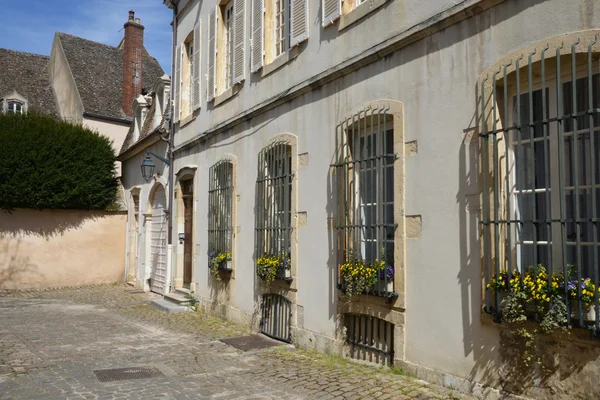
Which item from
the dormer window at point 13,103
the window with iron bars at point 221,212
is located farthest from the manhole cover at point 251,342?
the dormer window at point 13,103

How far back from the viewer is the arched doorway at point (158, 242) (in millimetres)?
13409

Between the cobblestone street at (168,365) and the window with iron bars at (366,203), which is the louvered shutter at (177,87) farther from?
the window with iron bars at (366,203)

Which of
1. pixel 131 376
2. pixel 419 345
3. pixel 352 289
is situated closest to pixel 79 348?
pixel 131 376

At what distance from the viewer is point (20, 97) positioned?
21.1 m

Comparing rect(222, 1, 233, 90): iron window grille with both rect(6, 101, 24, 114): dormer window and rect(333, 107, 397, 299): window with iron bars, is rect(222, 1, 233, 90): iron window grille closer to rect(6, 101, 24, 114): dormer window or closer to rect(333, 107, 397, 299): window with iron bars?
rect(333, 107, 397, 299): window with iron bars

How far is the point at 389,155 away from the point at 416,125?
0.40m

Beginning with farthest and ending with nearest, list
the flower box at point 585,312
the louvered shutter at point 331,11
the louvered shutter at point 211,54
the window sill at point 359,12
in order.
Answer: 1. the louvered shutter at point 211,54
2. the louvered shutter at point 331,11
3. the window sill at point 359,12
4. the flower box at point 585,312

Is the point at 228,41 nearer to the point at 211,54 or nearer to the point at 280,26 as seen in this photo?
the point at 211,54

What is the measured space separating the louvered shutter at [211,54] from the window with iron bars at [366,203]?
4.67 metres

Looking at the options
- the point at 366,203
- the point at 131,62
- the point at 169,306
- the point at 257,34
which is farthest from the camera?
the point at 131,62

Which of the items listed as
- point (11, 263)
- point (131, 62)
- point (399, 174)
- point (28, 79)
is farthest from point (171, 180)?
point (28, 79)

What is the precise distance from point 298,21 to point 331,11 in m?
0.88

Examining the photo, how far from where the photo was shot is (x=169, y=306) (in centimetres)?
1100

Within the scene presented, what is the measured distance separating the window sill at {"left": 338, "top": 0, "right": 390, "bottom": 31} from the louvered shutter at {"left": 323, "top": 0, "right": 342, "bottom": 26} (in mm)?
100
